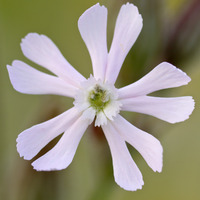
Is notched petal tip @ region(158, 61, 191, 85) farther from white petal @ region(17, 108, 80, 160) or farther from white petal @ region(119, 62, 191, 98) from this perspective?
white petal @ region(17, 108, 80, 160)

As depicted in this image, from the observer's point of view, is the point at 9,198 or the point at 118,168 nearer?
the point at 118,168

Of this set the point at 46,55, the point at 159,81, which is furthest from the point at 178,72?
the point at 46,55

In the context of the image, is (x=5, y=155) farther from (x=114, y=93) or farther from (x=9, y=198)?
(x=114, y=93)

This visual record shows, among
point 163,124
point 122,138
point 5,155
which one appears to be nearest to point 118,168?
point 122,138

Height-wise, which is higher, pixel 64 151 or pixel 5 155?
pixel 5 155

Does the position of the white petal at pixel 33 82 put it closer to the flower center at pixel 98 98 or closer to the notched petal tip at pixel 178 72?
the flower center at pixel 98 98

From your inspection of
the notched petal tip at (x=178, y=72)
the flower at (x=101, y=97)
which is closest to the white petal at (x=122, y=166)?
the flower at (x=101, y=97)
